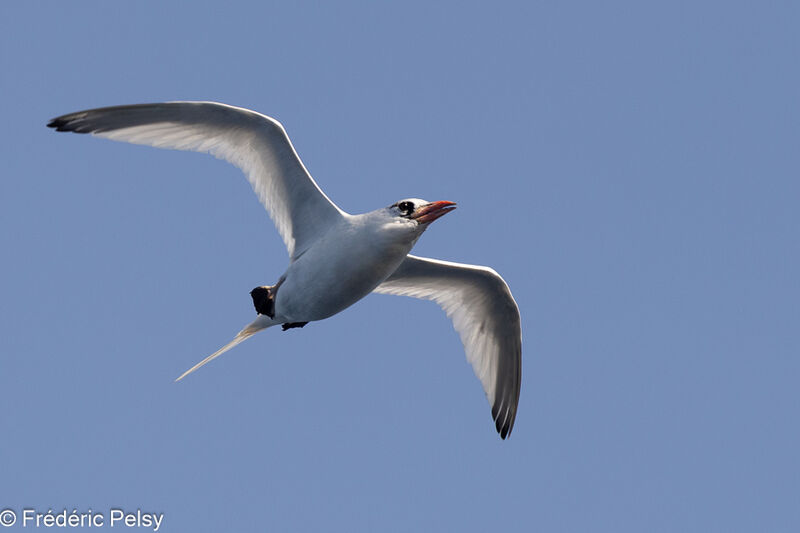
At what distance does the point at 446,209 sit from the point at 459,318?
391 centimetres

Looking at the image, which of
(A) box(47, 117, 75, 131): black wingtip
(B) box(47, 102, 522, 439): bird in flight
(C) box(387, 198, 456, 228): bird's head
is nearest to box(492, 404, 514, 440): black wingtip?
(B) box(47, 102, 522, 439): bird in flight

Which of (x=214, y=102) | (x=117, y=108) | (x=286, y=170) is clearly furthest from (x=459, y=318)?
(x=117, y=108)

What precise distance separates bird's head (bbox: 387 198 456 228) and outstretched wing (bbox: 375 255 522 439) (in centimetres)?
291

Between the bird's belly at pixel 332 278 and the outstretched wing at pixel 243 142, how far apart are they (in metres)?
0.59

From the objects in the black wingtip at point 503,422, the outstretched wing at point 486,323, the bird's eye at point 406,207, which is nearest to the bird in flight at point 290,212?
the bird's eye at point 406,207

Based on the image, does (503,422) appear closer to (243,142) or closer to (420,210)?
(420,210)

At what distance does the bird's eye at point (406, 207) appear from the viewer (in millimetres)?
12094

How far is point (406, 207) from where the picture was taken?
39.7ft

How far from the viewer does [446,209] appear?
11969mm

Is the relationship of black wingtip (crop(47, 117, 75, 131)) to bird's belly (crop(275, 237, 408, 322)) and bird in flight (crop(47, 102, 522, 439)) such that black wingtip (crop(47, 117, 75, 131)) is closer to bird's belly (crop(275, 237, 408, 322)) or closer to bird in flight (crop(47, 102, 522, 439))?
bird in flight (crop(47, 102, 522, 439))

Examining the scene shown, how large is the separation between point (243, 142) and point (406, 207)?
2.73 m

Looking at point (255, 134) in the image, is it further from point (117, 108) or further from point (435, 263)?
point (435, 263)

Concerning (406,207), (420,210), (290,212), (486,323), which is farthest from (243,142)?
(486,323)

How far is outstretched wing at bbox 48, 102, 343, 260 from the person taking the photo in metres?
12.3
